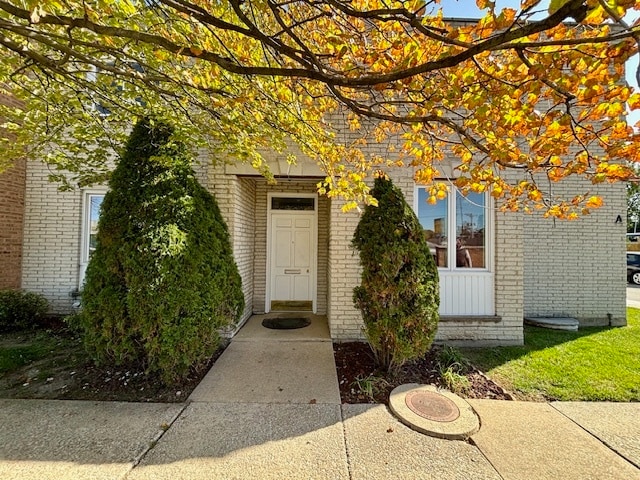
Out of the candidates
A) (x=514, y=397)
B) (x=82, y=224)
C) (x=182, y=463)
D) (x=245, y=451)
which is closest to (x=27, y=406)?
(x=182, y=463)

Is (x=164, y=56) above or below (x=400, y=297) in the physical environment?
above

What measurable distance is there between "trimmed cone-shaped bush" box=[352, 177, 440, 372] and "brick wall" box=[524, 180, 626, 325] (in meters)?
4.23

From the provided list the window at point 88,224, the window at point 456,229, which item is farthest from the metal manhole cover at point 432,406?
the window at point 88,224

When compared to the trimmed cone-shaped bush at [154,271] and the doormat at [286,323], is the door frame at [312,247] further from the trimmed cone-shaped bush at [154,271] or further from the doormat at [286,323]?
the trimmed cone-shaped bush at [154,271]

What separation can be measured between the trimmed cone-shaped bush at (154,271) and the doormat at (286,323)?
1.89 m

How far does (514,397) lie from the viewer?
3.45 metres

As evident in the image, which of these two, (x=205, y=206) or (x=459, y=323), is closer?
(x=205, y=206)

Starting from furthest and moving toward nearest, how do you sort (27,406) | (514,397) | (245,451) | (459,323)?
(459,323)
(514,397)
(27,406)
(245,451)

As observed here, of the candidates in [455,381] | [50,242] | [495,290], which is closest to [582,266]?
[495,290]

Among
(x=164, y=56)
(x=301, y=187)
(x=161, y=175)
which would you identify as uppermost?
(x=164, y=56)

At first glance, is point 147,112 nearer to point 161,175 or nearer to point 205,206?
point 161,175

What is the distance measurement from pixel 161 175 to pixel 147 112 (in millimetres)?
945

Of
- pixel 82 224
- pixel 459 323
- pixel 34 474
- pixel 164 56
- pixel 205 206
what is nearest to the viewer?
pixel 34 474

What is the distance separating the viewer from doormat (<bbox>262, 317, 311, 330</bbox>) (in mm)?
5648
